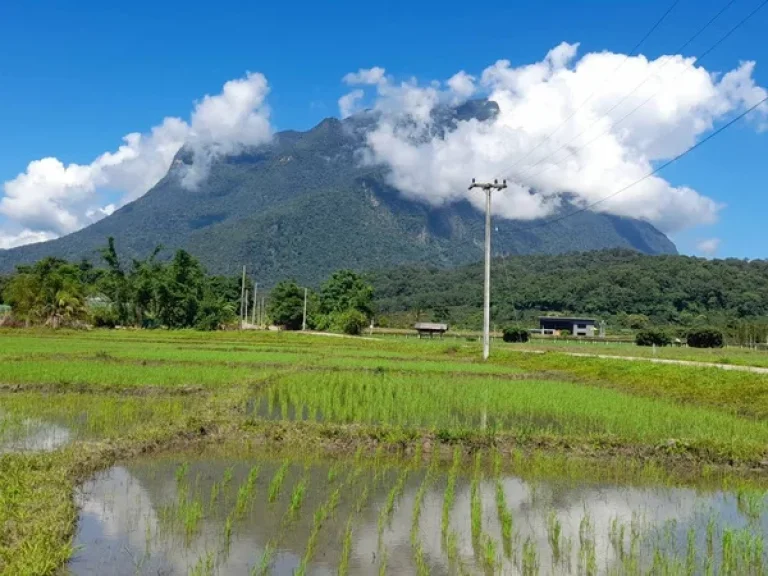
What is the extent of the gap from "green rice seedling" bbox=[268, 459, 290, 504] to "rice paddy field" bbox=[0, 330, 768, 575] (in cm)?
3

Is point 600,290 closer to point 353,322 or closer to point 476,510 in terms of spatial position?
point 353,322

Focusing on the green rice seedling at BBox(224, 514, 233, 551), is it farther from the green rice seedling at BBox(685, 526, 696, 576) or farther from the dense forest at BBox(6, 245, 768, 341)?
the dense forest at BBox(6, 245, 768, 341)

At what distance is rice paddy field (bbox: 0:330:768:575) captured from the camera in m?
4.95

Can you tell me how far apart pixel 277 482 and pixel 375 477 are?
1257mm

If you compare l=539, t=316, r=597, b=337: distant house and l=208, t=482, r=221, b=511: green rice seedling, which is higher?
l=539, t=316, r=597, b=337: distant house

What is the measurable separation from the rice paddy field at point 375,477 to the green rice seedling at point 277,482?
34mm

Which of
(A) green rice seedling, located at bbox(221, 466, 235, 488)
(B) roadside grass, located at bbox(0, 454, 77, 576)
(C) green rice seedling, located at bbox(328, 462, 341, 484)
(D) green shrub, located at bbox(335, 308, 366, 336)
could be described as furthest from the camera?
(D) green shrub, located at bbox(335, 308, 366, 336)

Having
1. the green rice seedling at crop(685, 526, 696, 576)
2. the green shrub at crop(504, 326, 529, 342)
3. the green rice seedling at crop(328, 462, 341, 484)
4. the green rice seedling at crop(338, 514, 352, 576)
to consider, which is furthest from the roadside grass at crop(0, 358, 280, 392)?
the green shrub at crop(504, 326, 529, 342)

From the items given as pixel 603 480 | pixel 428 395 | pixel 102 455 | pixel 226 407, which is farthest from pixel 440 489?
pixel 428 395

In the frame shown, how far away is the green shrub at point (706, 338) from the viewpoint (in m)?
40.6

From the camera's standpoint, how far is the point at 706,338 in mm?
40719

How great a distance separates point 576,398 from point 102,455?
10.1 m

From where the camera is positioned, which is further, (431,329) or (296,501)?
(431,329)

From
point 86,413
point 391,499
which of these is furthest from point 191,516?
point 86,413
